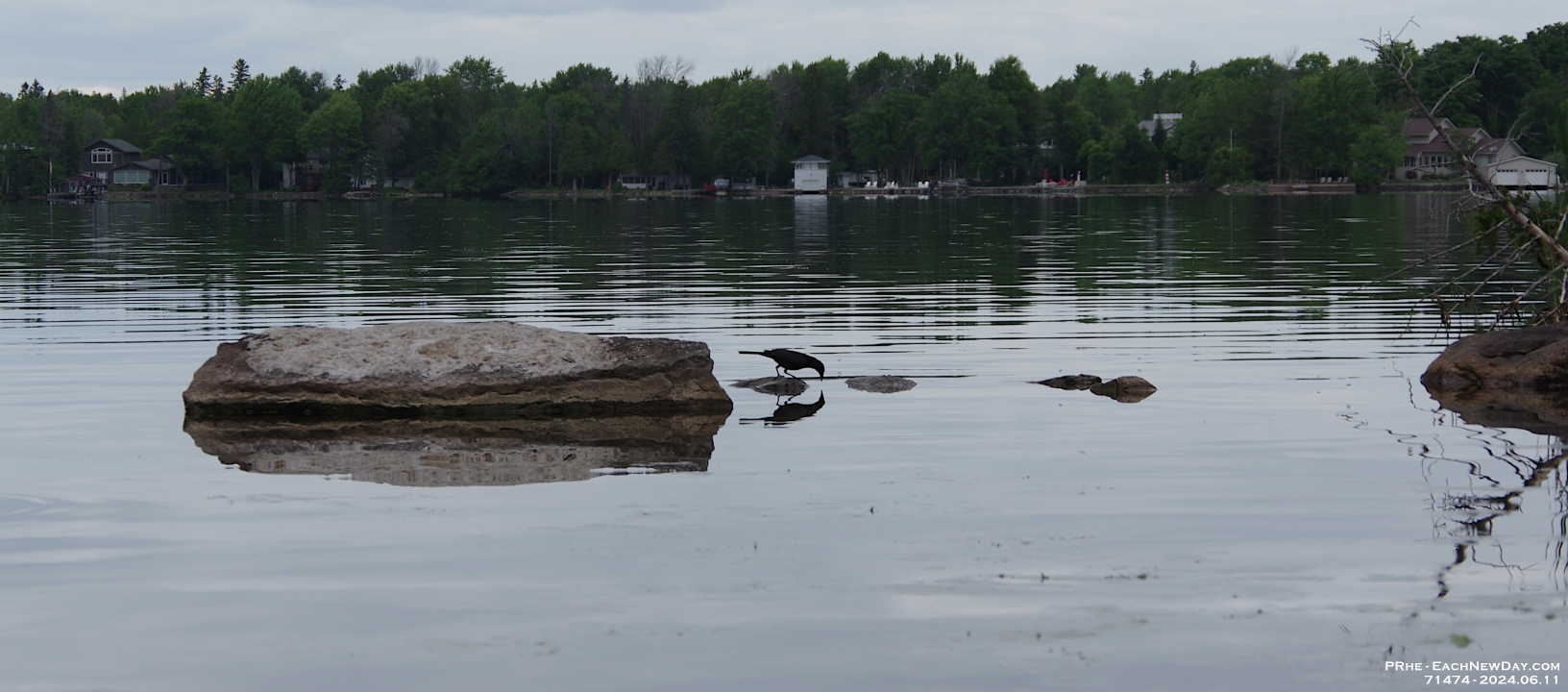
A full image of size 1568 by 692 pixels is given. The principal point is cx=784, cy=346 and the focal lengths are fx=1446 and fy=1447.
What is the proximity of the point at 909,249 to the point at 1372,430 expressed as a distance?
34.7 metres

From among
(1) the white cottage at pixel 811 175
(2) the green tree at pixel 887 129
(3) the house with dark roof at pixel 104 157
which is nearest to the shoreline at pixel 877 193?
(1) the white cottage at pixel 811 175

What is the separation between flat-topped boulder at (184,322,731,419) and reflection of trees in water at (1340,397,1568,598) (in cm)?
655

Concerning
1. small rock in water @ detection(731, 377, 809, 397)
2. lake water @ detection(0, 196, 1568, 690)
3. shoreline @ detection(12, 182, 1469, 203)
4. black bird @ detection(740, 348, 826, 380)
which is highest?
shoreline @ detection(12, 182, 1469, 203)

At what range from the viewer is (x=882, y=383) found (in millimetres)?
15891

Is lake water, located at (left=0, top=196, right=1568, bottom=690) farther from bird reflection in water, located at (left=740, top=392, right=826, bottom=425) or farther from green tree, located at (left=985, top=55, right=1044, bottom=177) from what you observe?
green tree, located at (left=985, top=55, right=1044, bottom=177)

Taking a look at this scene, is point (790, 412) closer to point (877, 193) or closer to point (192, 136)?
point (877, 193)

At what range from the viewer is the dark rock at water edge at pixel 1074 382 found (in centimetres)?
1560

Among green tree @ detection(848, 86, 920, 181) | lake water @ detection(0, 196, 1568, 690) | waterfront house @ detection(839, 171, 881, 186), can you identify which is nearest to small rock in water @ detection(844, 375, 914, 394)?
lake water @ detection(0, 196, 1568, 690)

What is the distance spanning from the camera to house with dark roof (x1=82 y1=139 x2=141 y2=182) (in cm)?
17262

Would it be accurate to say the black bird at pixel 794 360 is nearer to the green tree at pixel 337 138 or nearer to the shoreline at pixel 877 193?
the shoreline at pixel 877 193

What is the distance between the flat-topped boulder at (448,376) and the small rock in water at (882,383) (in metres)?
2.00

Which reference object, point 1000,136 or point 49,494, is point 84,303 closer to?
point 49,494

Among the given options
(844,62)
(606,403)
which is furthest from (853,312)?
(844,62)

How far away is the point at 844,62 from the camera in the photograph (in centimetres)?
19375
